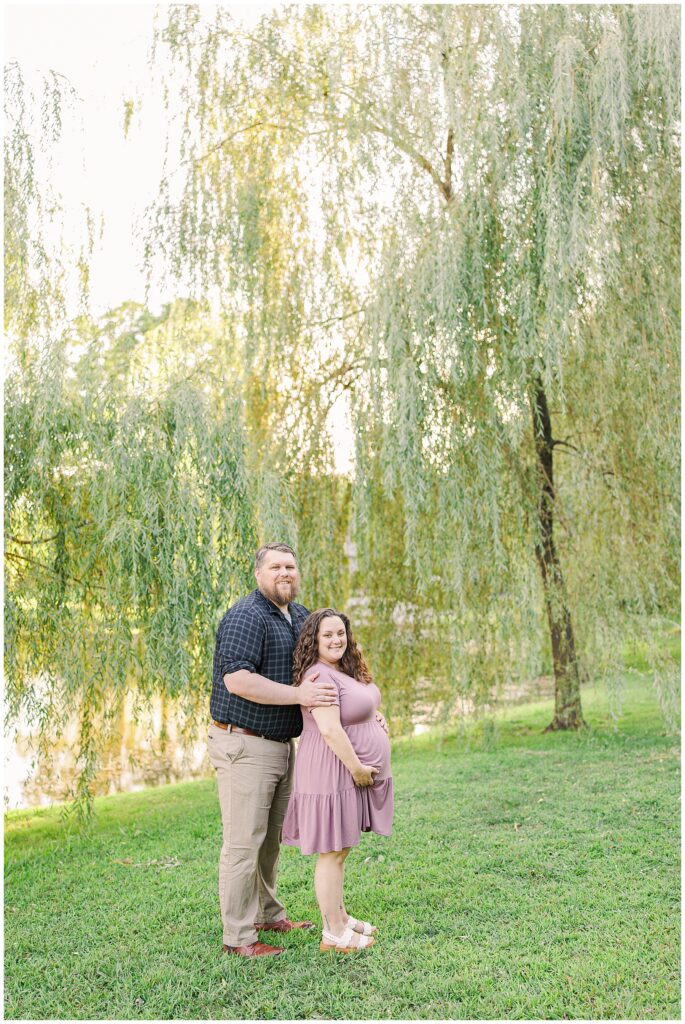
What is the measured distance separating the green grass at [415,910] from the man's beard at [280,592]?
1420 mm

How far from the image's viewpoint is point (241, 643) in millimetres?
3424

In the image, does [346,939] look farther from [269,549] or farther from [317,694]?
[269,549]

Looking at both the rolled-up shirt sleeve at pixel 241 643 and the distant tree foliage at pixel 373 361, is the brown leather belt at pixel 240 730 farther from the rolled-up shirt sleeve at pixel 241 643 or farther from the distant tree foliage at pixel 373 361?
the distant tree foliage at pixel 373 361

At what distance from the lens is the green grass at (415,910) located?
3158mm

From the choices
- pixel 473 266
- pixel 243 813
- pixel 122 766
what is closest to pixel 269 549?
pixel 243 813

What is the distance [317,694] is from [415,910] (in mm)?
1400

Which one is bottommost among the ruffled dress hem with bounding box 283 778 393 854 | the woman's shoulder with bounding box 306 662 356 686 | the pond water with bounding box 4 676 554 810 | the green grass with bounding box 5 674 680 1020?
the pond water with bounding box 4 676 554 810

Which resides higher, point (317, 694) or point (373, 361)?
point (373, 361)

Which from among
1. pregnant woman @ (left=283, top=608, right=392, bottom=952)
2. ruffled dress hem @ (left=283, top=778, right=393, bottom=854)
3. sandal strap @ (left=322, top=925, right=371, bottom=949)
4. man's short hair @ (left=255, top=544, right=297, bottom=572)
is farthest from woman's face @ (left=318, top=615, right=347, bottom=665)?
sandal strap @ (left=322, top=925, right=371, bottom=949)

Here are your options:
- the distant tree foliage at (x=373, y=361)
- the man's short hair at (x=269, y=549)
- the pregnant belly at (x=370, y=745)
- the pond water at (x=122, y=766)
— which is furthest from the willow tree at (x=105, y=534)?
the pond water at (x=122, y=766)

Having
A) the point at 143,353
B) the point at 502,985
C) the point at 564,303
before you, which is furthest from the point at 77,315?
the point at 502,985

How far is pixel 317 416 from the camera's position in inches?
256

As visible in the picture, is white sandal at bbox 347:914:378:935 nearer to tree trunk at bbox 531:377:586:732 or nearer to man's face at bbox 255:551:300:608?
man's face at bbox 255:551:300:608

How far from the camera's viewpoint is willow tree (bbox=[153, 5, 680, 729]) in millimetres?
5453
